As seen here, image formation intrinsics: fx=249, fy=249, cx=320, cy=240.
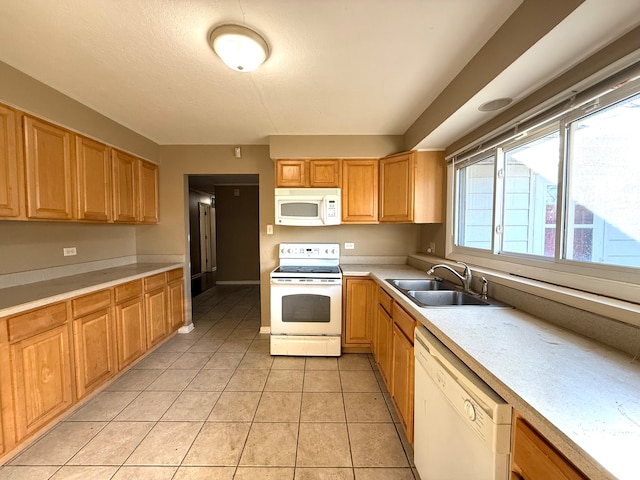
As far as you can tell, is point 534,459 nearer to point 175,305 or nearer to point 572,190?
point 572,190

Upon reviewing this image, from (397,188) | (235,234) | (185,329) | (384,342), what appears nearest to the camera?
(384,342)

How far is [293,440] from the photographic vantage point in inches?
62.2

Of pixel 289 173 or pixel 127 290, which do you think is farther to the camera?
pixel 289 173

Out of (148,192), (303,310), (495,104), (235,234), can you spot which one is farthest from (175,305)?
(495,104)

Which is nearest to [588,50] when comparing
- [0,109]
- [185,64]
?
[185,64]

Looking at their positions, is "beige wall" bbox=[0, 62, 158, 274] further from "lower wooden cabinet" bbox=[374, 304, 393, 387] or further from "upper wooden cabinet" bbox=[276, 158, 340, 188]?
"lower wooden cabinet" bbox=[374, 304, 393, 387]

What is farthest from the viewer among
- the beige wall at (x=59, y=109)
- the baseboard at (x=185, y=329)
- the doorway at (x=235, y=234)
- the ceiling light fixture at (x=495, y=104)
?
the doorway at (x=235, y=234)

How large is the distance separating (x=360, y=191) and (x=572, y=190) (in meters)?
1.77

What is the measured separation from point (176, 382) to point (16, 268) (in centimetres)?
151

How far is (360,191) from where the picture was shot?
283 centimetres

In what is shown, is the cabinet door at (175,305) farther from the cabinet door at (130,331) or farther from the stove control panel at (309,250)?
the stove control panel at (309,250)

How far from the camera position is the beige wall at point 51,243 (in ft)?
6.13

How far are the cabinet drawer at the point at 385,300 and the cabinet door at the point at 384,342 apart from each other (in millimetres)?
47

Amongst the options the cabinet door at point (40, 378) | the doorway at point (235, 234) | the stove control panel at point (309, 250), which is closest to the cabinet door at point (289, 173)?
Result: the stove control panel at point (309, 250)
